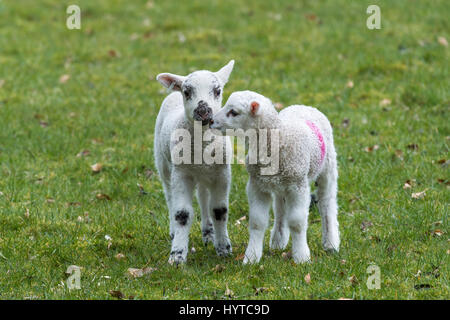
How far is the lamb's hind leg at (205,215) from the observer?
6.82 metres

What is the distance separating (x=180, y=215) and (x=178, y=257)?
36cm

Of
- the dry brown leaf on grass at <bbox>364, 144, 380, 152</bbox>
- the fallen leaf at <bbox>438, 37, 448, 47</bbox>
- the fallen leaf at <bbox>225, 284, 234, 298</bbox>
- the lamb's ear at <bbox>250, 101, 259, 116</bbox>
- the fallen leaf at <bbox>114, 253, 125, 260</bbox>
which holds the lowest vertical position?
the fallen leaf at <bbox>114, 253, 125, 260</bbox>

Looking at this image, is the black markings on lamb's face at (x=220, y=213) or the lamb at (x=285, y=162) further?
the black markings on lamb's face at (x=220, y=213)

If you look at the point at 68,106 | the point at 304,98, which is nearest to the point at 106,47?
the point at 68,106

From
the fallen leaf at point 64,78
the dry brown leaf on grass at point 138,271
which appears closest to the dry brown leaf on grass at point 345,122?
the dry brown leaf on grass at point 138,271

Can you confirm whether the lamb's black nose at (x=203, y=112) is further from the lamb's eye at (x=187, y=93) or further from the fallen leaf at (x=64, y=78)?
the fallen leaf at (x=64, y=78)

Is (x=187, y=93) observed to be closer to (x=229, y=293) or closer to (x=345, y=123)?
(x=229, y=293)

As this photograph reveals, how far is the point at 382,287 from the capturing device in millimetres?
5480

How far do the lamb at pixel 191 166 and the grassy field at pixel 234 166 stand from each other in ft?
0.89

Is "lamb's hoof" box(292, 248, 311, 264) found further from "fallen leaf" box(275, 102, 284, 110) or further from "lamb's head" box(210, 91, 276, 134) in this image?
"fallen leaf" box(275, 102, 284, 110)

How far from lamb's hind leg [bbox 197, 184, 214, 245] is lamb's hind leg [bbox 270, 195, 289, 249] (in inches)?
24.8

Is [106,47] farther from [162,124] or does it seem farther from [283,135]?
[283,135]

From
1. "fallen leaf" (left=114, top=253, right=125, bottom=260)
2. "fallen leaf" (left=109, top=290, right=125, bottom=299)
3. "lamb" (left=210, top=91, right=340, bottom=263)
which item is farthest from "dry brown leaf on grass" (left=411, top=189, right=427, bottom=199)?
"fallen leaf" (left=109, top=290, right=125, bottom=299)

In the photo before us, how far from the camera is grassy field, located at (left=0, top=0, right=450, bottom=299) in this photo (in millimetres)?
5926
